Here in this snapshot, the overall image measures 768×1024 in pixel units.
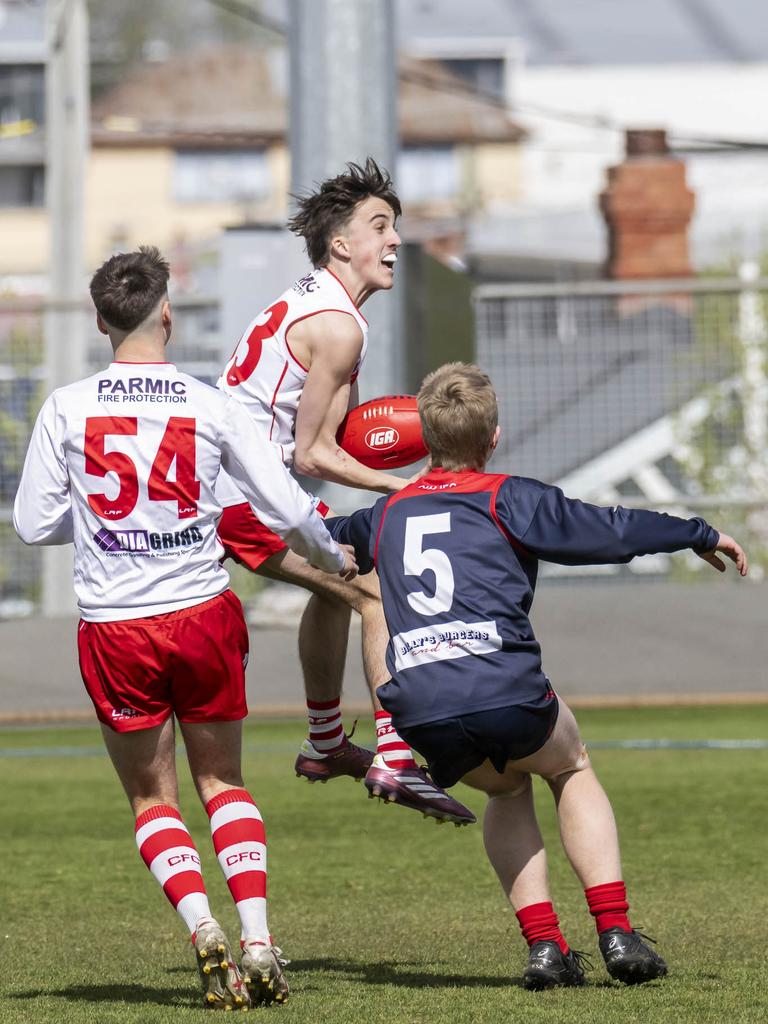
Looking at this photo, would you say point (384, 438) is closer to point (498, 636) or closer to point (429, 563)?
point (429, 563)

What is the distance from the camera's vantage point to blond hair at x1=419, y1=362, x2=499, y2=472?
17.8 feet

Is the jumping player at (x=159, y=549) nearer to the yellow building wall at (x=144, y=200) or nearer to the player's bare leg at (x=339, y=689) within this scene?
the player's bare leg at (x=339, y=689)

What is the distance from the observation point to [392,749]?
20.5 ft

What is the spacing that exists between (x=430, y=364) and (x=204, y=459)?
911 cm

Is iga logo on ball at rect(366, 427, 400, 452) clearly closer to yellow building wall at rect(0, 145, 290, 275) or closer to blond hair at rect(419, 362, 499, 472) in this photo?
blond hair at rect(419, 362, 499, 472)

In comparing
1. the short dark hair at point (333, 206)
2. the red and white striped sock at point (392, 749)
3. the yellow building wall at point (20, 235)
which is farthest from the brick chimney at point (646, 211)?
the yellow building wall at point (20, 235)

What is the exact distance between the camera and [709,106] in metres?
68.9

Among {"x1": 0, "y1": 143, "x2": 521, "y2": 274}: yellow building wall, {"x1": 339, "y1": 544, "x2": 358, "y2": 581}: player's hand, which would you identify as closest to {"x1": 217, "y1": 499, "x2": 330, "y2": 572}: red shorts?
{"x1": 339, "y1": 544, "x2": 358, "y2": 581}: player's hand

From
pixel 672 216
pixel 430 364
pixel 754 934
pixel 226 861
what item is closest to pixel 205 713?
pixel 226 861

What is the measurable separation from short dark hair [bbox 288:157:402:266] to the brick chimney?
15.9 metres

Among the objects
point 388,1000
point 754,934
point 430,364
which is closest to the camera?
point 388,1000

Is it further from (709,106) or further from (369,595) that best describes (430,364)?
(709,106)

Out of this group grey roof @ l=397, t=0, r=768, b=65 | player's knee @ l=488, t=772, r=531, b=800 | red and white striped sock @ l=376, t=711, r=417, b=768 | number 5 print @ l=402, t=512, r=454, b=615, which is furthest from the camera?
grey roof @ l=397, t=0, r=768, b=65

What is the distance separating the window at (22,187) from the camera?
2509 inches
